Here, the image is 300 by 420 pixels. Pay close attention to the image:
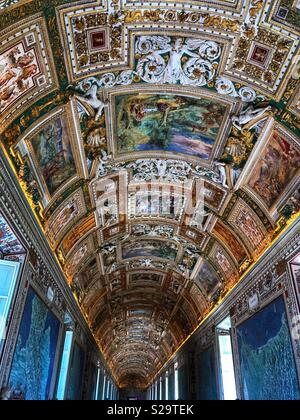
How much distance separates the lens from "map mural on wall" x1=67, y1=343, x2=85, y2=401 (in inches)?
617

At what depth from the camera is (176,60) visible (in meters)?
8.86

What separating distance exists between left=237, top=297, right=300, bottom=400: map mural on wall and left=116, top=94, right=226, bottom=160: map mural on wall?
18.2 ft

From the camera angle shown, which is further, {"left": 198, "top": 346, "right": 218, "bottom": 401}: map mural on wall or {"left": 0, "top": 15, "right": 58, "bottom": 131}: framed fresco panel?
{"left": 198, "top": 346, "right": 218, "bottom": 401}: map mural on wall

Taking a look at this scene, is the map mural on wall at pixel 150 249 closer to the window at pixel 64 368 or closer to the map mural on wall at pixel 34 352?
the window at pixel 64 368

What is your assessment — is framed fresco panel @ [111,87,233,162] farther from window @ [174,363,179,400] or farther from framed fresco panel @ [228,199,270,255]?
window @ [174,363,179,400]

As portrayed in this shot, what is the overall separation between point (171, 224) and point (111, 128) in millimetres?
6889

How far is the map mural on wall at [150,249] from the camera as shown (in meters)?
18.1

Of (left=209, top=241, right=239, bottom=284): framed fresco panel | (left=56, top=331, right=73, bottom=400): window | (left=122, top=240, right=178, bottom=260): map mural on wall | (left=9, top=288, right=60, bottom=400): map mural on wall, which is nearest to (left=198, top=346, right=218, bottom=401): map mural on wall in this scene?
(left=209, top=241, right=239, bottom=284): framed fresco panel

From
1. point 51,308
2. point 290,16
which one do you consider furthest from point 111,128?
point 51,308

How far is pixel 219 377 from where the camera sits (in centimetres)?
1570

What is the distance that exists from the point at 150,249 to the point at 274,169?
9.89 meters

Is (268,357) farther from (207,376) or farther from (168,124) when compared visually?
(207,376)

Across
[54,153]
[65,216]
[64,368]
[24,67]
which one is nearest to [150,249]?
[64,368]

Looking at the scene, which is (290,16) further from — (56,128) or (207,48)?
(56,128)
